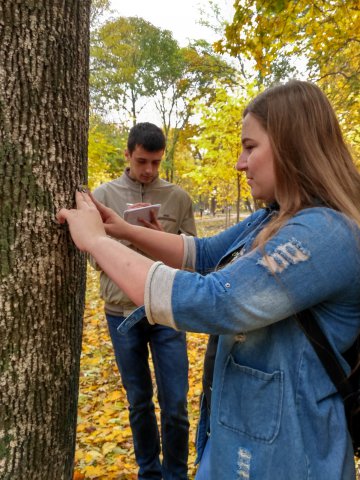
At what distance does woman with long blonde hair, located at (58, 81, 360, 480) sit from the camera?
1.01 metres

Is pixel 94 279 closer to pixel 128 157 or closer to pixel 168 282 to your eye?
pixel 128 157

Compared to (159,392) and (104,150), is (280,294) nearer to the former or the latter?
(159,392)

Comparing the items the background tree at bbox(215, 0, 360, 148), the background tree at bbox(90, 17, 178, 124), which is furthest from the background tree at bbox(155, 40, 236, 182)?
the background tree at bbox(215, 0, 360, 148)

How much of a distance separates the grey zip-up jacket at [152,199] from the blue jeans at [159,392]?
285mm

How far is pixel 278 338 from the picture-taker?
44.6 inches

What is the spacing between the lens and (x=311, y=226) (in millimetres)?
1024

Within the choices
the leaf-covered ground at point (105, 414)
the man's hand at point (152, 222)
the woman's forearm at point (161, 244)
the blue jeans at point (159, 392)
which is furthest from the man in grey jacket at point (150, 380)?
the woman's forearm at point (161, 244)

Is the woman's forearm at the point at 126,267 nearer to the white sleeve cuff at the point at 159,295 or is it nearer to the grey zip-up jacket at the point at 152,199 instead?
the white sleeve cuff at the point at 159,295

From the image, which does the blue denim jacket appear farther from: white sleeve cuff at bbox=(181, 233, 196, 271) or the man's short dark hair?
the man's short dark hair

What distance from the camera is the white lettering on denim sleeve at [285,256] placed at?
3.28ft

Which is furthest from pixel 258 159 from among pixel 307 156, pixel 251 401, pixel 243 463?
pixel 243 463

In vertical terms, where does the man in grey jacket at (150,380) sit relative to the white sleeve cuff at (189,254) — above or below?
below

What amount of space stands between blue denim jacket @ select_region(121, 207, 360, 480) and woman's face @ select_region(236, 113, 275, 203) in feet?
0.62

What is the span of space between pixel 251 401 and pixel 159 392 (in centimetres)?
148
